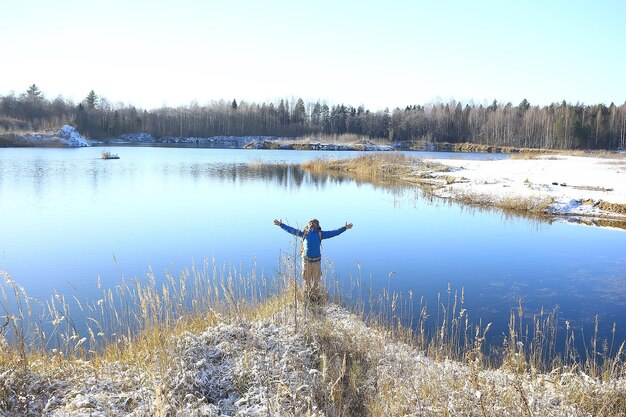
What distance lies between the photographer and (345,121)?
105250 mm

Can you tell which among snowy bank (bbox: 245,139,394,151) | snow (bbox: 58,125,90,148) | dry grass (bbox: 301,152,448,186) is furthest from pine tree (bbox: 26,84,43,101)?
dry grass (bbox: 301,152,448,186)

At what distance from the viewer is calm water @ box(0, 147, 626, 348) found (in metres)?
9.43

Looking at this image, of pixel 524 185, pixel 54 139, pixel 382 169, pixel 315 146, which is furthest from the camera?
pixel 315 146

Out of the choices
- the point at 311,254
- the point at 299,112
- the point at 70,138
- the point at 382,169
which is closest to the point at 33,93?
the point at 70,138

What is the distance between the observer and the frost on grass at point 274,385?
155 inches

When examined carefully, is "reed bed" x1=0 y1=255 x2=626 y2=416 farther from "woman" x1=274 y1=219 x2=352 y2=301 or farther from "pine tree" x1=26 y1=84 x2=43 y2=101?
"pine tree" x1=26 y1=84 x2=43 y2=101

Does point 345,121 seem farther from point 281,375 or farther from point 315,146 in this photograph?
point 281,375

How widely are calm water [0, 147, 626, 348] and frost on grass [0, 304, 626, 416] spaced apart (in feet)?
6.30

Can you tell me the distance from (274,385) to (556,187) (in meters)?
23.4

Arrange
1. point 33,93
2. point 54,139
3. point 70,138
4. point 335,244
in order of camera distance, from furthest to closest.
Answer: point 33,93 → point 70,138 → point 54,139 → point 335,244

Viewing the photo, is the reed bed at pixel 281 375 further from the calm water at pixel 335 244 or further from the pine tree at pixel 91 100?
the pine tree at pixel 91 100

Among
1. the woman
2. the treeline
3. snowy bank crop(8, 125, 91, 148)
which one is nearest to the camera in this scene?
the woman

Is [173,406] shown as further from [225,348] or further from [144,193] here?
[144,193]

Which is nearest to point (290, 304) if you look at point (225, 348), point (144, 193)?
point (225, 348)
